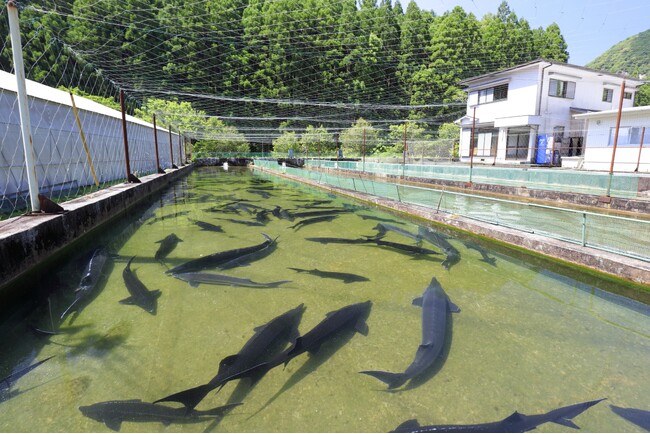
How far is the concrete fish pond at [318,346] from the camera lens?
262 cm

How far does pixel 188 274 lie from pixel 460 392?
4154 mm

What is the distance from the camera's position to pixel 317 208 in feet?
39.0

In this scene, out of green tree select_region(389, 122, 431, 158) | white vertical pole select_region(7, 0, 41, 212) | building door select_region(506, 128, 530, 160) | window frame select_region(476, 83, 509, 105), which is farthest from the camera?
green tree select_region(389, 122, 431, 158)

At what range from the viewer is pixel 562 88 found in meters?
25.1

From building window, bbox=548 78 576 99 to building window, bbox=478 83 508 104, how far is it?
302 cm

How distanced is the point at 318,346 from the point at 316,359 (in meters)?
0.12

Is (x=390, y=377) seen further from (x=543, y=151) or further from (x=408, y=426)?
(x=543, y=151)

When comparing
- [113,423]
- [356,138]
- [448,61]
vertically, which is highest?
[448,61]

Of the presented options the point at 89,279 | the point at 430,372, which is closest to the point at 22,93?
the point at 89,279

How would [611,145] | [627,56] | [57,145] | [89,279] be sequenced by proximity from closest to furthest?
1. [89,279]
2. [57,145]
3. [611,145]
4. [627,56]

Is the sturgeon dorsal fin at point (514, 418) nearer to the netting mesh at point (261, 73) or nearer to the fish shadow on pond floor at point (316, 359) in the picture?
the fish shadow on pond floor at point (316, 359)

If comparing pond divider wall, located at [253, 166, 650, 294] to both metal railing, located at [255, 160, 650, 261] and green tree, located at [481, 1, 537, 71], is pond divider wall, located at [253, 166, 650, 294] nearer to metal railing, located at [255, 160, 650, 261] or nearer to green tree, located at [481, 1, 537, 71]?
metal railing, located at [255, 160, 650, 261]

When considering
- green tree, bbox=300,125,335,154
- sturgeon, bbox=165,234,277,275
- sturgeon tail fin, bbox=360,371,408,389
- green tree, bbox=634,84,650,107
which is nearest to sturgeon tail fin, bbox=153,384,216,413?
sturgeon tail fin, bbox=360,371,408,389

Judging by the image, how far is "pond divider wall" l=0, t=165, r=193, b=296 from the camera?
4805 millimetres
